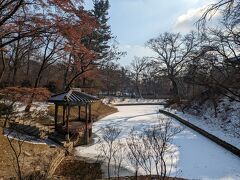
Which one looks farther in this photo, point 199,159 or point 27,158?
point 199,159

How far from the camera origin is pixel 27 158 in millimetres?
10992

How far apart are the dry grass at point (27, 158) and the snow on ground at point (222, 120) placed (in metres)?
8.65

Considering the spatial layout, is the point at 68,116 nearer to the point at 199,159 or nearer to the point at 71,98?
the point at 71,98

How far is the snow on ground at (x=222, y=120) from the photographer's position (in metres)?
16.6

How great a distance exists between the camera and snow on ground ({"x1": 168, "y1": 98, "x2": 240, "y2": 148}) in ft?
54.3

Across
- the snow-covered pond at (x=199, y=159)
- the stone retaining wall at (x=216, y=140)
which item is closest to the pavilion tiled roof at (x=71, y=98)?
the snow-covered pond at (x=199, y=159)

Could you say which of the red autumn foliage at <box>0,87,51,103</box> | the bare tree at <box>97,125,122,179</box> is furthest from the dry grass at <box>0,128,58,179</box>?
the bare tree at <box>97,125,122,179</box>

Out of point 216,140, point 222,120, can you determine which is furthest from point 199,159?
point 222,120

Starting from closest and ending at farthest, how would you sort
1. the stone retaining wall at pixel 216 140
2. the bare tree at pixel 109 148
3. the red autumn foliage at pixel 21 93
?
the bare tree at pixel 109 148
the red autumn foliage at pixel 21 93
the stone retaining wall at pixel 216 140

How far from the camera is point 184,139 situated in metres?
17.2

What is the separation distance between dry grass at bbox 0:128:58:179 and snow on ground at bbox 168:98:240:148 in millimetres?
8655

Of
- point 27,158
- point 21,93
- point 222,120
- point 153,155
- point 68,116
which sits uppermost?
point 21,93

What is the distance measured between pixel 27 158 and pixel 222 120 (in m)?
14.3

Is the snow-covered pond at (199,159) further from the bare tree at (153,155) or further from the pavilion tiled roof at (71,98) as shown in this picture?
the pavilion tiled roof at (71,98)
